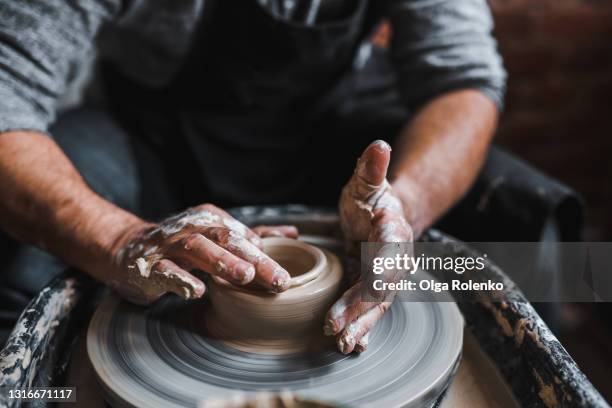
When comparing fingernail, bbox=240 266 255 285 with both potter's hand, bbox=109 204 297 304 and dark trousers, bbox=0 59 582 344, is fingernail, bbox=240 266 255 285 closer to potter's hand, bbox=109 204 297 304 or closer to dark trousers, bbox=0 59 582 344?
potter's hand, bbox=109 204 297 304

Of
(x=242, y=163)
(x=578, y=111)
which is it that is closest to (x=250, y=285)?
(x=242, y=163)

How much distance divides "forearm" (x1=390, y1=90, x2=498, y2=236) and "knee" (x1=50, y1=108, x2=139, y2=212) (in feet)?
2.18

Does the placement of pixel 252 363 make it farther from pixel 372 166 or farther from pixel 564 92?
pixel 564 92

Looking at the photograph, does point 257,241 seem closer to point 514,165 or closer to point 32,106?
point 32,106

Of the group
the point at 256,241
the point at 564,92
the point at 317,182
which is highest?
the point at 256,241

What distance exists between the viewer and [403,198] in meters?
1.08

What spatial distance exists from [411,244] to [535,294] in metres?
0.52

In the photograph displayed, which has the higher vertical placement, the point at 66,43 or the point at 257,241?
the point at 66,43

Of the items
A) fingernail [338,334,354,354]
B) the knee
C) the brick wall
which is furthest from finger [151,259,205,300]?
the brick wall

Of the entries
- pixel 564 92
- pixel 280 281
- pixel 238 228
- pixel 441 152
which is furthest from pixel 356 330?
pixel 564 92

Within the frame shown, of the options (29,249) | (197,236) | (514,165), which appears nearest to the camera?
(197,236)

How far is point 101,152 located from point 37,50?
0.35 metres

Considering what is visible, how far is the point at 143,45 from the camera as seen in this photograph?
4.34 ft

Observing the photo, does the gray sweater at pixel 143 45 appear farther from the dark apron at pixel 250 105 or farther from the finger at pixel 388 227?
the finger at pixel 388 227
